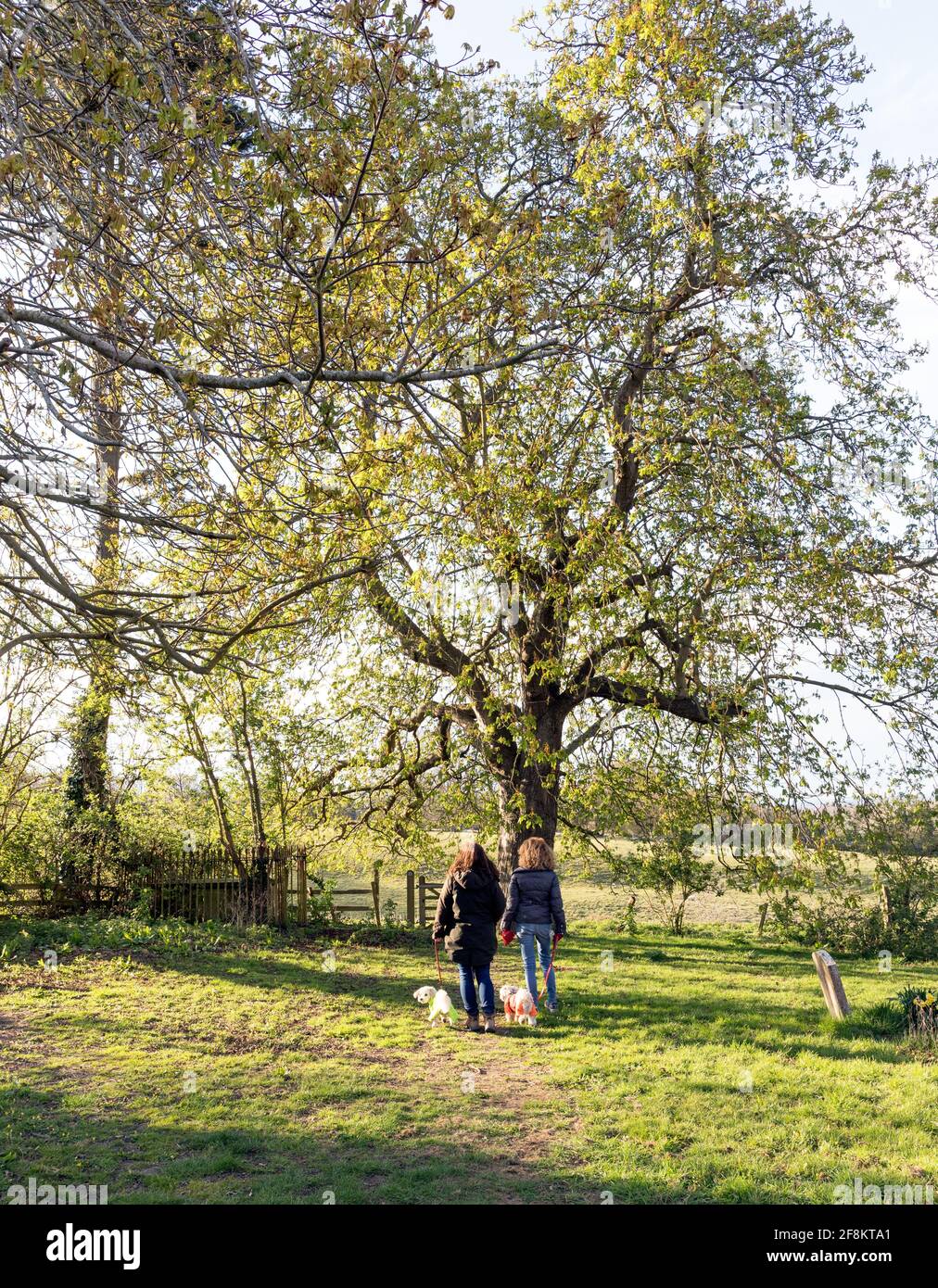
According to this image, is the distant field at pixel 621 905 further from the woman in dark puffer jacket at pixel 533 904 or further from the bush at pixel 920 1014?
the bush at pixel 920 1014

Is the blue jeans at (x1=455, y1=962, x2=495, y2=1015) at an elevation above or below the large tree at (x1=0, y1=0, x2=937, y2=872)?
below

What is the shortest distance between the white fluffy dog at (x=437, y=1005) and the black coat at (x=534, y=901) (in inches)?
35.6

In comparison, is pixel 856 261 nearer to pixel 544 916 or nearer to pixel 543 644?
pixel 543 644

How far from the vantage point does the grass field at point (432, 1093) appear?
17.5 feet

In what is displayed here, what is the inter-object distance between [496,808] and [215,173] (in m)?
11.2

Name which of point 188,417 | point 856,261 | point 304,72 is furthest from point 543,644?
point 304,72

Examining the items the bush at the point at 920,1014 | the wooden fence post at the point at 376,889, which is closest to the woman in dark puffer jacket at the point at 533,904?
the bush at the point at 920,1014

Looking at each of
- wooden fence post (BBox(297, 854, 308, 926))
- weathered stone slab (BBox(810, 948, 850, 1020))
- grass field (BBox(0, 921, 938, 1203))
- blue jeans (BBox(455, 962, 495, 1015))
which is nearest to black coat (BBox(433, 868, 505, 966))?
blue jeans (BBox(455, 962, 495, 1015))

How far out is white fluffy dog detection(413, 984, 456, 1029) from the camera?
365 inches

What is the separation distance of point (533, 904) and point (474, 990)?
3.29ft

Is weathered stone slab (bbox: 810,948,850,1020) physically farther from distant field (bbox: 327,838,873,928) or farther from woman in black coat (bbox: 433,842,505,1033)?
distant field (bbox: 327,838,873,928)

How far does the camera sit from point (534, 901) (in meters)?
9.63

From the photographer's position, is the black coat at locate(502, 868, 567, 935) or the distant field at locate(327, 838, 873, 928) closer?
the black coat at locate(502, 868, 567, 935)
